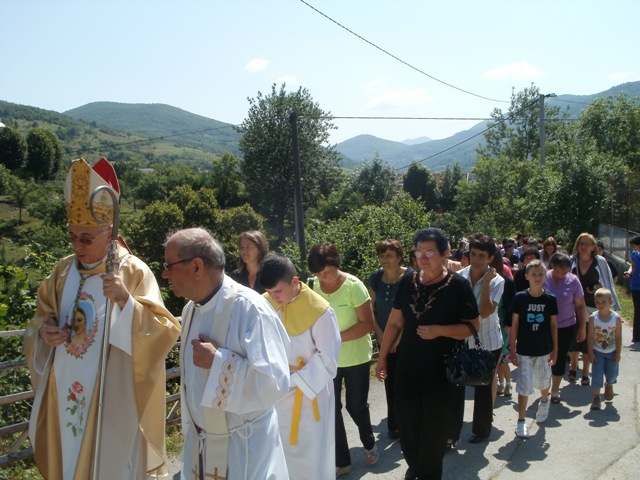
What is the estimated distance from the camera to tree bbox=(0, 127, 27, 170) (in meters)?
113

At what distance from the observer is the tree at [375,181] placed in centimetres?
5850

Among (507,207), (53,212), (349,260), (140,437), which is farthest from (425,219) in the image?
(53,212)

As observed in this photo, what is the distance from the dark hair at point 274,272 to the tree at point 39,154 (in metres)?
124

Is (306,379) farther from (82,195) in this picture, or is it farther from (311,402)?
(82,195)

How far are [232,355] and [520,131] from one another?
64411 millimetres

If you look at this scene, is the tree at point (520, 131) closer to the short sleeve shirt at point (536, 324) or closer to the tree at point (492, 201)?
the tree at point (492, 201)

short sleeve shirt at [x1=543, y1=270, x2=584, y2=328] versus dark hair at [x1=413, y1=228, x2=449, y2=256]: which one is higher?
dark hair at [x1=413, y1=228, x2=449, y2=256]

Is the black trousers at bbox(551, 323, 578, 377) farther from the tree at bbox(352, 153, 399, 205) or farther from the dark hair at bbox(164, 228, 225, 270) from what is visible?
the tree at bbox(352, 153, 399, 205)

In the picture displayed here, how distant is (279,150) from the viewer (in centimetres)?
5141

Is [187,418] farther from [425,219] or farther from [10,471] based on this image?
[425,219]

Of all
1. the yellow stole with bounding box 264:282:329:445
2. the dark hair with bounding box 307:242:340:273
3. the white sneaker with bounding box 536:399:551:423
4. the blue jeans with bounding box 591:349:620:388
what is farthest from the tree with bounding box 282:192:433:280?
the yellow stole with bounding box 264:282:329:445

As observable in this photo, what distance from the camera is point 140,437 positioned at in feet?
12.4

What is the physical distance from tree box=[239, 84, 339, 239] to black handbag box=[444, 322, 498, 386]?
4664cm

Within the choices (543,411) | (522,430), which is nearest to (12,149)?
(543,411)
